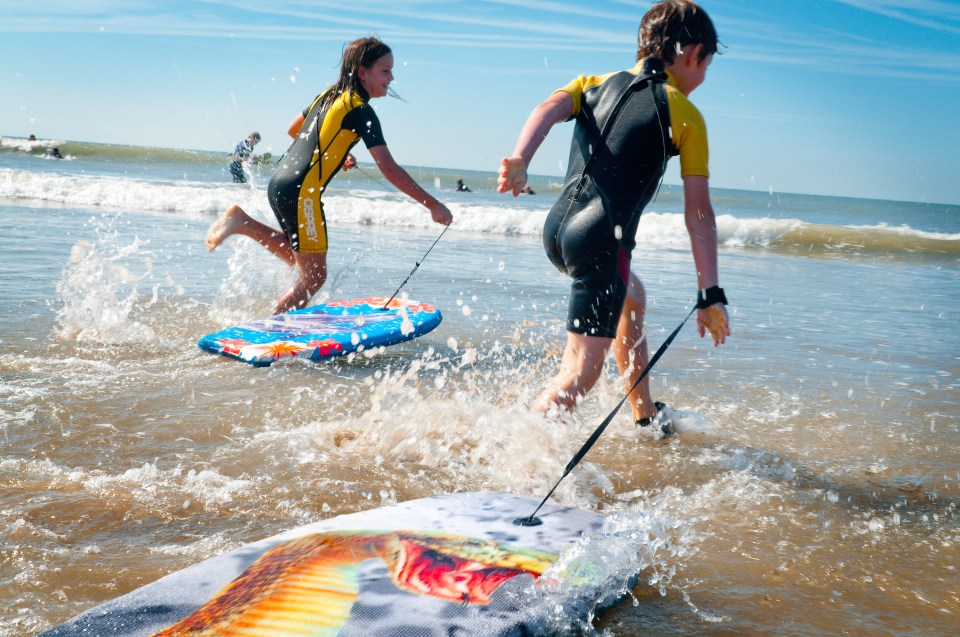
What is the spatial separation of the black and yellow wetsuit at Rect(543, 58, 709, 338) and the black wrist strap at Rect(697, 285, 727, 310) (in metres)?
0.34

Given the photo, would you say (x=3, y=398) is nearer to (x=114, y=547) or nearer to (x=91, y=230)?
(x=114, y=547)

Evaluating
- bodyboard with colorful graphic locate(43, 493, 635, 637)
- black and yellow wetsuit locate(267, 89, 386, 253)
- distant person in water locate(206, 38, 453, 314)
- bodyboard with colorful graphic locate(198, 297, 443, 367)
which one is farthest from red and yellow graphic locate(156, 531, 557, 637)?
black and yellow wetsuit locate(267, 89, 386, 253)

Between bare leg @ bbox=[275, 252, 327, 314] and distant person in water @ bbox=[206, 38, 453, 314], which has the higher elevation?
distant person in water @ bbox=[206, 38, 453, 314]

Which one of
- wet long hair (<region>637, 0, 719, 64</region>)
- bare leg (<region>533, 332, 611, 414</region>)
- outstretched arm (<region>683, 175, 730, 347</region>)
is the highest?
wet long hair (<region>637, 0, 719, 64</region>)

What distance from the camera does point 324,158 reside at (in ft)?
16.0

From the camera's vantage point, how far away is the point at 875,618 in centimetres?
214

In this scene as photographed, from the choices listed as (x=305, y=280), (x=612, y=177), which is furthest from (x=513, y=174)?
(x=305, y=280)

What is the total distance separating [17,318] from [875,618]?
536cm

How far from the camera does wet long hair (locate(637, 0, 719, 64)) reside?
298 centimetres

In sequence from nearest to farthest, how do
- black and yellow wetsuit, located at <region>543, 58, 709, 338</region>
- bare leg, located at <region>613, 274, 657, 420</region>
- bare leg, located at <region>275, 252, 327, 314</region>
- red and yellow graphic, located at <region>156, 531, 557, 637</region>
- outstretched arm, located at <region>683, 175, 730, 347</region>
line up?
red and yellow graphic, located at <region>156, 531, 557, 637</region>
outstretched arm, located at <region>683, 175, 730, 347</region>
black and yellow wetsuit, located at <region>543, 58, 709, 338</region>
bare leg, located at <region>613, 274, 657, 420</region>
bare leg, located at <region>275, 252, 327, 314</region>

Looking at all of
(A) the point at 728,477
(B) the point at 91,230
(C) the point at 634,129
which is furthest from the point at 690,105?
(B) the point at 91,230

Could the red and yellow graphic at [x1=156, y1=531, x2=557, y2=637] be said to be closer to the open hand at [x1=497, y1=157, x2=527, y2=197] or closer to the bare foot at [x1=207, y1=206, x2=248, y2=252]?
the open hand at [x1=497, y1=157, x2=527, y2=197]

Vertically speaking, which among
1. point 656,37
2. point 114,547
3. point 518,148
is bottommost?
point 114,547

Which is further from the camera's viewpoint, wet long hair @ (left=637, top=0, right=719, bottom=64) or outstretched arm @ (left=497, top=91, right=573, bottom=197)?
wet long hair @ (left=637, top=0, right=719, bottom=64)
